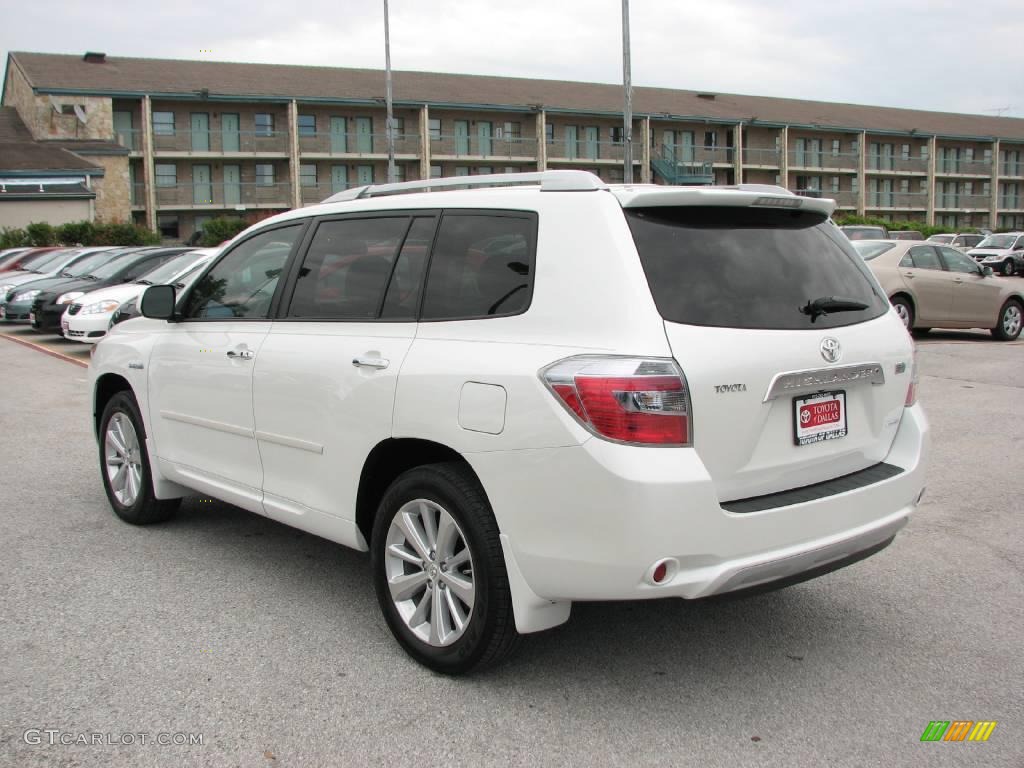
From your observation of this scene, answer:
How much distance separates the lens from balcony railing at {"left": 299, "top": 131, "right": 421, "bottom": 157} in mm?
52844

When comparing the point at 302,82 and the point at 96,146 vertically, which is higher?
the point at 302,82

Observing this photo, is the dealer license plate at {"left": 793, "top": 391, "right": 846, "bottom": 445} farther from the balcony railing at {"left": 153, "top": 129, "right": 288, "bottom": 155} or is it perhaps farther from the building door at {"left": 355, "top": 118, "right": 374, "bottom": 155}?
the building door at {"left": 355, "top": 118, "right": 374, "bottom": 155}

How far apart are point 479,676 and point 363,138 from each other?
174 ft

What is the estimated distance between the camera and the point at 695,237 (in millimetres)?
3529

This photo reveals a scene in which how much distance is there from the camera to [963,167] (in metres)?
72.6

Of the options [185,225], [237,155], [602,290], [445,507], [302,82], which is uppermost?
[302,82]

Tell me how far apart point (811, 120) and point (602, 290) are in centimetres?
6718

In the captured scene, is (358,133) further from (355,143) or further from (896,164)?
(896,164)

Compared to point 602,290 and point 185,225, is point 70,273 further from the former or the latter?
point 185,225

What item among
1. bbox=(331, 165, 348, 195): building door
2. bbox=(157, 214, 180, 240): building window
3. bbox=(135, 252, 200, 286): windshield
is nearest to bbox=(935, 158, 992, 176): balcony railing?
bbox=(331, 165, 348, 195): building door

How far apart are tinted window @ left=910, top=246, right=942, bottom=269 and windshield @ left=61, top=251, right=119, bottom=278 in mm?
15439

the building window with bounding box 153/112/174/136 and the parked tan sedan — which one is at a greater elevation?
the building window with bounding box 153/112/174/136

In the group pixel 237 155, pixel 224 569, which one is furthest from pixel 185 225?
pixel 224 569

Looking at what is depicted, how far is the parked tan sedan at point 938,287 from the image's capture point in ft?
51.2
